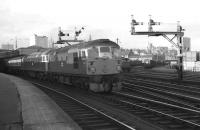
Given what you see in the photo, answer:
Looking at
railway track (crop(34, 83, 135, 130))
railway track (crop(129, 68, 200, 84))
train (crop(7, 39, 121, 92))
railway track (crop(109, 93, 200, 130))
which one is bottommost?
railway track (crop(34, 83, 135, 130))

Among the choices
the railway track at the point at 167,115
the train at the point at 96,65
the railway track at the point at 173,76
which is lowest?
the railway track at the point at 167,115

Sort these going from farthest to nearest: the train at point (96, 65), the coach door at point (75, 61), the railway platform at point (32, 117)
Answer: the coach door at point (75, 61) → the train at point (96, 65) → the railway platform at point (32, 117)

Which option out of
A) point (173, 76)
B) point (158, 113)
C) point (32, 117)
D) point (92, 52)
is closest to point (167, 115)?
point (158, 113)

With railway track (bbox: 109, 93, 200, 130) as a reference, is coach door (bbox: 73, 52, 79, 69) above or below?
above

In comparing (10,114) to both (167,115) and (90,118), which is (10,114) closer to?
(90,118)

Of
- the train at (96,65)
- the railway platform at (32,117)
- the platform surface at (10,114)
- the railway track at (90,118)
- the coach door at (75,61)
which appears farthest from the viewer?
the coach door at (75,61)

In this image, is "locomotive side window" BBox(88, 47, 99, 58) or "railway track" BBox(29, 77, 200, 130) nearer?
"railway track" BBox(29, 77, 200, 130)

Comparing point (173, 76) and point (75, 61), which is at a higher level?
point (75, 61)

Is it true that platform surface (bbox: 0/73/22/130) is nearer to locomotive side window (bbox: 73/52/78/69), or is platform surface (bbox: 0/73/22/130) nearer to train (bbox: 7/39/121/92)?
train (bbox: 7/39/121/92)

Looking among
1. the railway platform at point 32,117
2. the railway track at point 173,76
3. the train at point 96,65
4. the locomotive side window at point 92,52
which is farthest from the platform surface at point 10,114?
the railway track at point 173,76

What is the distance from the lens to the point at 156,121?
11.1m

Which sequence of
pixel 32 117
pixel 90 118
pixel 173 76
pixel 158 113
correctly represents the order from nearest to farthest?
pixel 32 117 → pixel 158 113 → pixel 90 118 → pixel 173 76

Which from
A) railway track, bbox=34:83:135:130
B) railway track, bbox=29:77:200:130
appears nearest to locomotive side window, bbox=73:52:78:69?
railway track, bbox=29:77:200:130

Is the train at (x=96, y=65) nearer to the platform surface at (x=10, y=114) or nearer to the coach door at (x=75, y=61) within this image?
the coach door at (x=75, y=61)
